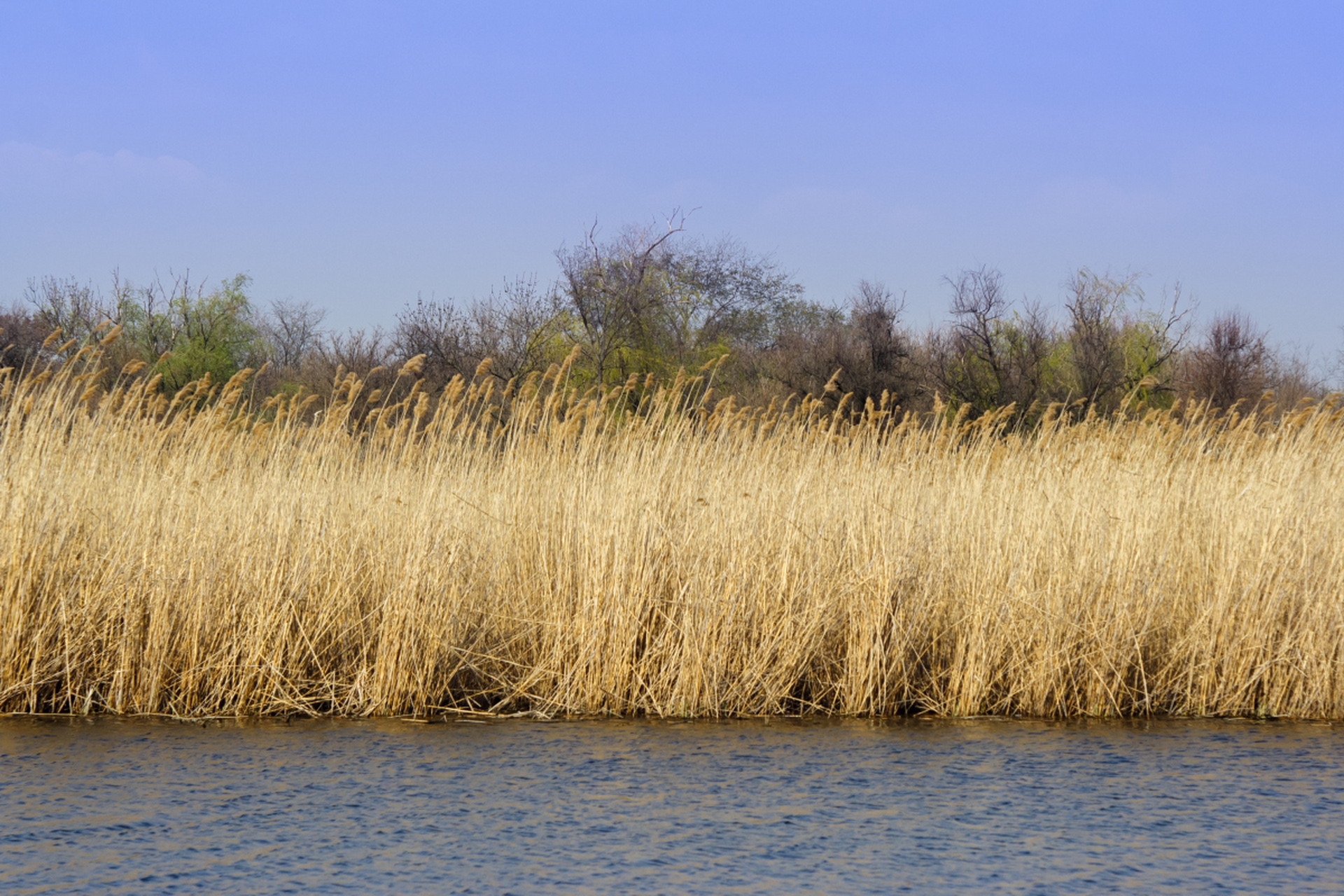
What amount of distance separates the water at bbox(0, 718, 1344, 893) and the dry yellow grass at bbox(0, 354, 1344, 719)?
32 cm

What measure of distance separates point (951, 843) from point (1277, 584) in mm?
3314

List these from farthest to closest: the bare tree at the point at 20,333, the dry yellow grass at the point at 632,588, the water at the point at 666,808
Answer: the bare tree at the point at 20,333 < the dry yellow grass at the point at 632,588 < the water at the point at 666,808

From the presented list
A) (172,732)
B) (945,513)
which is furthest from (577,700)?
(945,513)

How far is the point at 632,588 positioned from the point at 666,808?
1.81 meters

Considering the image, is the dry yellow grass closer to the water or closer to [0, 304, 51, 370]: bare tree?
the water

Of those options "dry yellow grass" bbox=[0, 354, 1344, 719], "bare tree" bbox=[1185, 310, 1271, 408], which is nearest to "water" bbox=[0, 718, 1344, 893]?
"dry yellow grass" bbox=[0, 354, 1344, 719]

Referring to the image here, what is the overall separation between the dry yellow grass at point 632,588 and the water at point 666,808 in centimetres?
32

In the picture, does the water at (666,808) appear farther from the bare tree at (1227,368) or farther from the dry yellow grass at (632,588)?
the bare tree at (1227,368)

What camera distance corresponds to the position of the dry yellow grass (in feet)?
19.1

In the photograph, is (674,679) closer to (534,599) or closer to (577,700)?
(577,700)

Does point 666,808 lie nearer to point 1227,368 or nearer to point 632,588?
point 632,588

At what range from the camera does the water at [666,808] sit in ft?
11.5

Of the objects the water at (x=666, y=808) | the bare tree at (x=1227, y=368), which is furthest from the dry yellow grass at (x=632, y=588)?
the bare tree at (x=1227, y=368)

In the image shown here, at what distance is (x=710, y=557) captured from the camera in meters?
5.93
